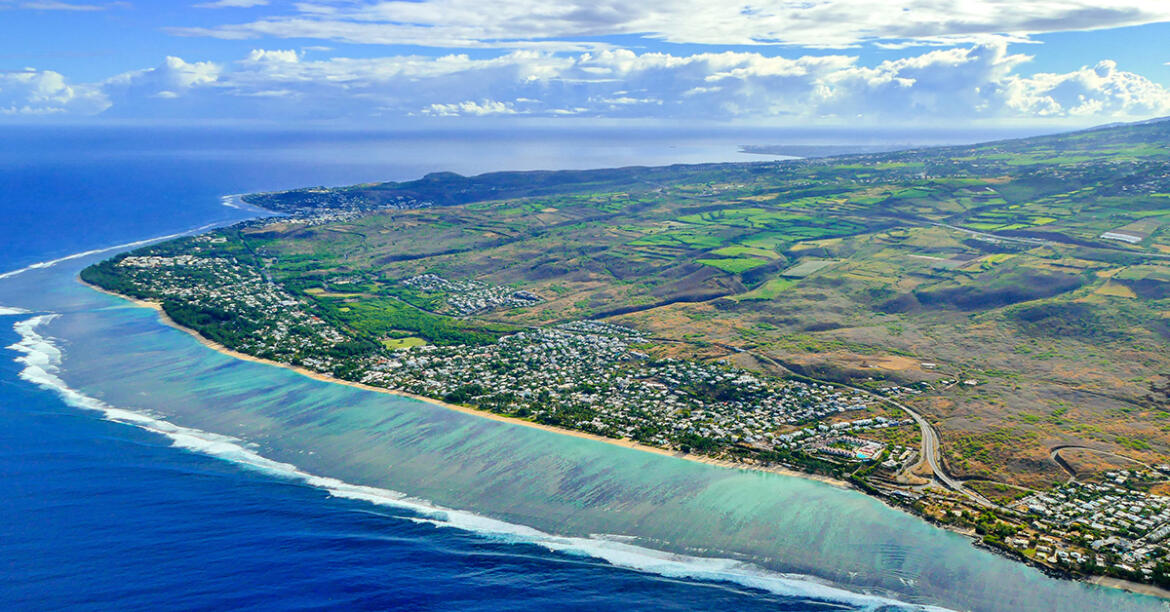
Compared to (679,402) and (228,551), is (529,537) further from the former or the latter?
→ (679,402)

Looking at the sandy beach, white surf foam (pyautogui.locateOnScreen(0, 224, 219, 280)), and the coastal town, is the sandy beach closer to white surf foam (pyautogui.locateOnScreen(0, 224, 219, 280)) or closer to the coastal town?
the coastal town

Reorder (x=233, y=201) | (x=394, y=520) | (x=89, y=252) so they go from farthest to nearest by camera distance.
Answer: (x=233, y=201)
(x=89, y=252)
(x=394, y=520)

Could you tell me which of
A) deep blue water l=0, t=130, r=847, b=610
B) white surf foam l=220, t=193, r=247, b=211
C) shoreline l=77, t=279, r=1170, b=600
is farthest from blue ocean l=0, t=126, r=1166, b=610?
white surf foam l=220, t=193, r=247, b=211

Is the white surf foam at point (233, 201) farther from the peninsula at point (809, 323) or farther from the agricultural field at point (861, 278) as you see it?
the peninsula at point (809, 323)

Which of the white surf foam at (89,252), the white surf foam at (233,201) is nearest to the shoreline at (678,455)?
the white surf foam at (89,252)

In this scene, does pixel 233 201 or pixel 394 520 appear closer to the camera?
pixel 394 520

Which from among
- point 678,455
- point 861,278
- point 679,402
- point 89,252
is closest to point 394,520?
point 678,455

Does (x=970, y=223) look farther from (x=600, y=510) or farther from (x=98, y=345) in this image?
(x=98, y=345)
